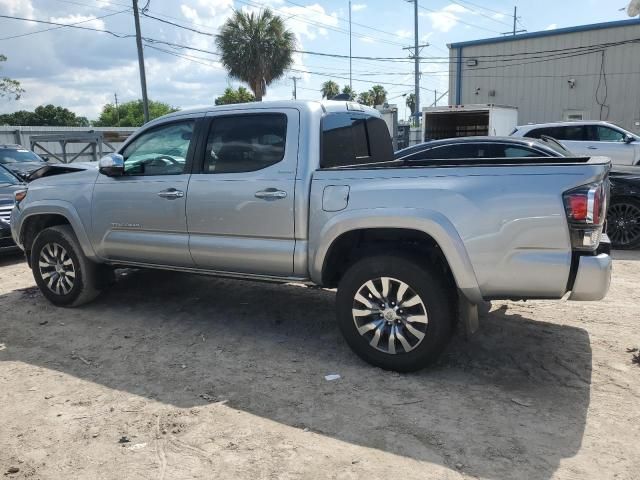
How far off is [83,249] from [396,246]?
126 inches

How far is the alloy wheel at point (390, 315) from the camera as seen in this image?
3.67 m

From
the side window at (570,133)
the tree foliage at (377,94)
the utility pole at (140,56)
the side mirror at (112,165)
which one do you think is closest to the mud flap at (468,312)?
the side mirror at (112,165)

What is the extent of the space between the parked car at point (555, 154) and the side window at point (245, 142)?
12.1 feet

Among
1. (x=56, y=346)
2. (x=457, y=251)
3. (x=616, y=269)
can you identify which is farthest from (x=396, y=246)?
(x=616, y=269)

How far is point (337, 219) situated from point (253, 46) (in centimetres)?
3070

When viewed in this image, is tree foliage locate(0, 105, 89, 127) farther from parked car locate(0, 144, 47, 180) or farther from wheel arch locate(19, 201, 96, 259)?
wheel arch locate(19, 201, 96, 259)

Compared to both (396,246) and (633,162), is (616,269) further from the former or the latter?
(633,162)

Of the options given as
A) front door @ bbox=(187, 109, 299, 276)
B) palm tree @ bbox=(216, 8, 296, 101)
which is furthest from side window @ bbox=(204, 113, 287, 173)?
palm tree @ bbox=(216, 8, 296, 101)

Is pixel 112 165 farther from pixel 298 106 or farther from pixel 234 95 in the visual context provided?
pixel 234 95

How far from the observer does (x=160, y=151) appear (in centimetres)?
488

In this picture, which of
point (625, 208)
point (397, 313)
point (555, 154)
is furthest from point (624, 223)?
point (397, 313)

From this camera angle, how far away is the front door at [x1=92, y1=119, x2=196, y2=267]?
15.2 feet

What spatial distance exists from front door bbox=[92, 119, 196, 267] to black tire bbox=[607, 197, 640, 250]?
639cm

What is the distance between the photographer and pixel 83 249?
206 inches
